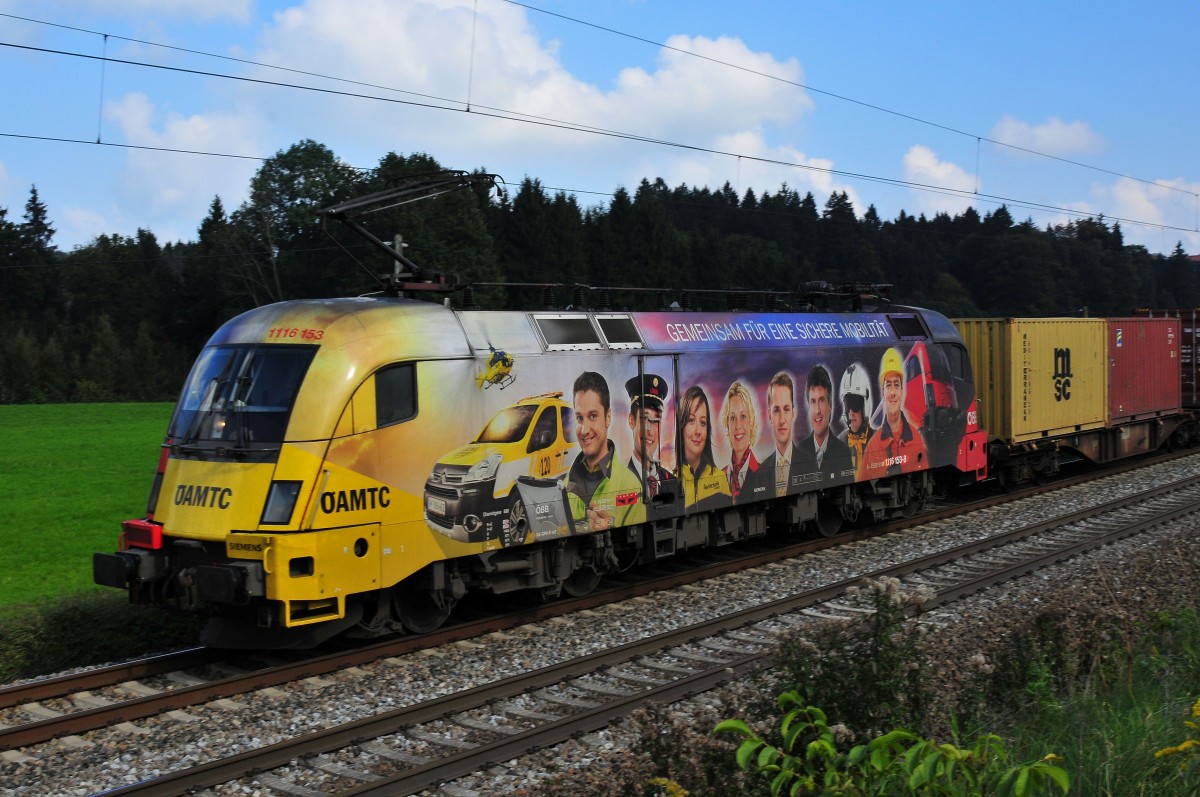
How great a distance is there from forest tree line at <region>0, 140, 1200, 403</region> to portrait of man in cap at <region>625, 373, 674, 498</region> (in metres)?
34.6

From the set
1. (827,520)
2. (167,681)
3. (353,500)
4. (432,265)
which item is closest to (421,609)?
(353,500)

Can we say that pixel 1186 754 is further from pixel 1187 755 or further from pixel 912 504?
pixel 912 504

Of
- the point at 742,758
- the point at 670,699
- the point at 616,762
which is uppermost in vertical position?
the point at 742,758

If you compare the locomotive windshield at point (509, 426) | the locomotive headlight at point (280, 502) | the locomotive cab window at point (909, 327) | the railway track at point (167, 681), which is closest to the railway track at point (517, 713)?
the railway track at point (167, 681)

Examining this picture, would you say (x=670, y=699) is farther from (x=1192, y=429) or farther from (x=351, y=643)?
(x=1192, y=429)

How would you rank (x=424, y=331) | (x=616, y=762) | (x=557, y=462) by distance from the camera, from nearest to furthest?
(x=616, y=762), (x=424, y=331), (x=557, y=462)

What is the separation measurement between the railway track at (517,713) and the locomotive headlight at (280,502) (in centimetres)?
203

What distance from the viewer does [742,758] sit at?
175 inches

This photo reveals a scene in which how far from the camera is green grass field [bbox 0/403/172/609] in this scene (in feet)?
47.1

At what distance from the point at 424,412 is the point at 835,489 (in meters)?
8.01

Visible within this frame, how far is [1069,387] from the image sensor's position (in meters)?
22.3

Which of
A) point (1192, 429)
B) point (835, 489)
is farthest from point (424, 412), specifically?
point (1192, 429)

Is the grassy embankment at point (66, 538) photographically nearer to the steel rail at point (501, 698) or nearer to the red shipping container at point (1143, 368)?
the steel rail at point (501, 698)

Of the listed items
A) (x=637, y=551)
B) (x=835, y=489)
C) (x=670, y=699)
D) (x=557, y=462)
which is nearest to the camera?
(x=670, y=699)
